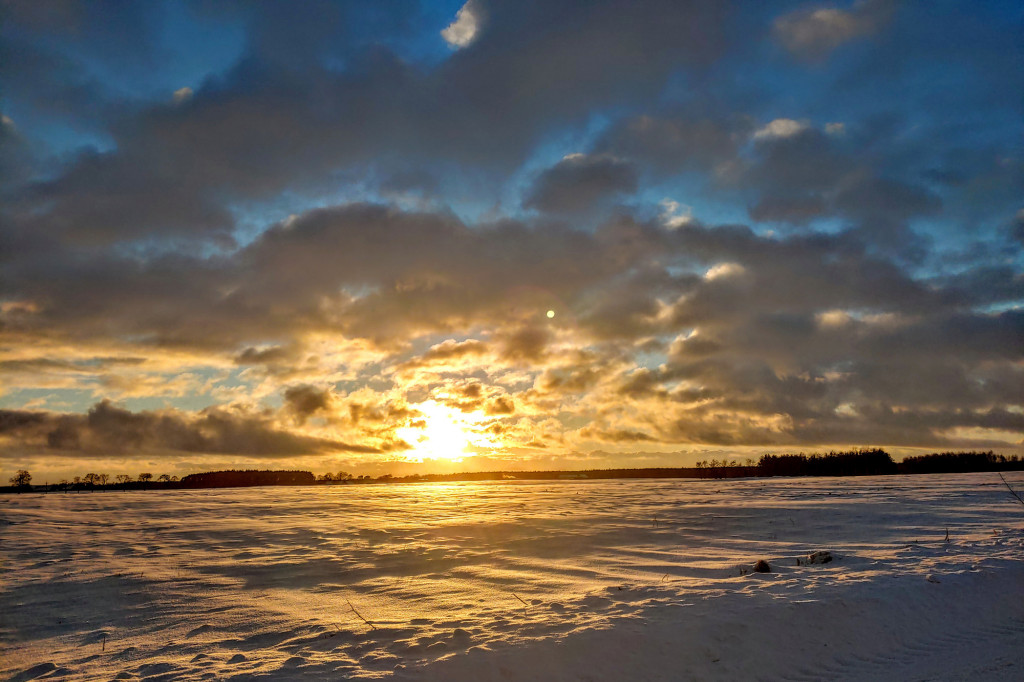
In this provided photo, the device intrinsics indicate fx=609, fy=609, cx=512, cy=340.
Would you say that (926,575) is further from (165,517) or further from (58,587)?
(165,517)

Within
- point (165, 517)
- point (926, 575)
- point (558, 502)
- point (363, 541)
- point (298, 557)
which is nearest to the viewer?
point (926, 575)

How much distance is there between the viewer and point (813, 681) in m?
7.36

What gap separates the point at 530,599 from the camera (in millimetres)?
10398

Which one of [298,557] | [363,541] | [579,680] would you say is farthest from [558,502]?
[579,680]

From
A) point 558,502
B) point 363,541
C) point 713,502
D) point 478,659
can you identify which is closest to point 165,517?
point 363,541

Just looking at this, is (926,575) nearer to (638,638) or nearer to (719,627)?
(719,627)

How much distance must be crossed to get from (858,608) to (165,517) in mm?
21727

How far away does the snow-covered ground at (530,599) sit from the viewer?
7.84 meters

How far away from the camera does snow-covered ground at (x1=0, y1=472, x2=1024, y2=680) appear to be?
7.84 metres

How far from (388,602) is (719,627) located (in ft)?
18.2

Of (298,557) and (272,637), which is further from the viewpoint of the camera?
(298,557)

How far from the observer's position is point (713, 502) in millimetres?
23328

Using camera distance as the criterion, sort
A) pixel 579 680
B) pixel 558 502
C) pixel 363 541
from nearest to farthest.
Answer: pixel 579 680, pixel 363 541, pixel 558 502

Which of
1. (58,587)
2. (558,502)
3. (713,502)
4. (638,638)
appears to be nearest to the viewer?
(638,638)
